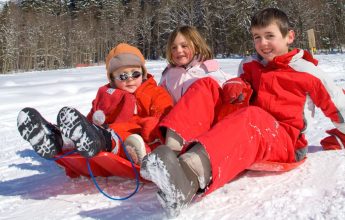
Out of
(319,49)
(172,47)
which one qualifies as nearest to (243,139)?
(172,47)

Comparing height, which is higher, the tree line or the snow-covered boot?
the tree line

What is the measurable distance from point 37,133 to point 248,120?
98 cm

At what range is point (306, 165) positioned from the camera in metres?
1.92

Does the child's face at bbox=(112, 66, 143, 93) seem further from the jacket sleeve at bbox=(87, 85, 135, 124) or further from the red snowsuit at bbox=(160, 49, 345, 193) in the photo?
the red snowsuit at bbox=(160, 49, 345, 193)

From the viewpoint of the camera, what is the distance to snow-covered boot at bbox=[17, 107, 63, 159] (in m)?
1.79

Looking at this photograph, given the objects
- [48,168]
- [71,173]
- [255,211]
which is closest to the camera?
[255,211]

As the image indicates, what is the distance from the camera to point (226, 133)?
1.48m

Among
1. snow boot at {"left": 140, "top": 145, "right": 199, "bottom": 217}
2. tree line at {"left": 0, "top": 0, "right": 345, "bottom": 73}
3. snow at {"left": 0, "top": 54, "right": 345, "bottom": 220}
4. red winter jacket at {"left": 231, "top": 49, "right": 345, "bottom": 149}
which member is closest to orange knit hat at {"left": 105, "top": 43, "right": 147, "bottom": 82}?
snow at {"left": 0, "top": 54, "right": 345, "bottom": 220}

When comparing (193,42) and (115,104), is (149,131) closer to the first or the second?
(115,104)

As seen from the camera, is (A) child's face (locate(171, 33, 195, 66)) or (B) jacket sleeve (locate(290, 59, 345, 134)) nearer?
(B) jacket sleeve (locate(290, 59, 345, 134))

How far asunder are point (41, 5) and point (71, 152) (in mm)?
43287

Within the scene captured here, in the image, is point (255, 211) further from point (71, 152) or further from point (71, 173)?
point (71, 173)

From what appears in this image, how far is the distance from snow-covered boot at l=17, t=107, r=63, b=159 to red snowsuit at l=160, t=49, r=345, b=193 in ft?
1.84

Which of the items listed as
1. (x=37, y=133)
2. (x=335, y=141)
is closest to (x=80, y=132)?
(x=37, y=133)
